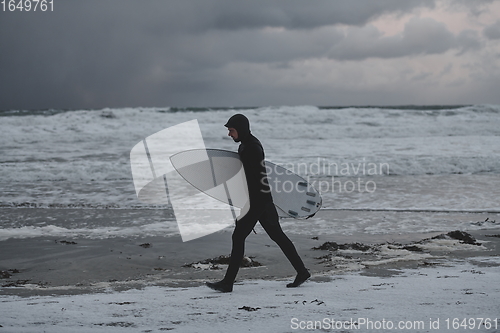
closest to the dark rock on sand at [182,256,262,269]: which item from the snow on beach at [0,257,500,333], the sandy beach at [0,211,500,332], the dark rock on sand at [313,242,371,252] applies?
the sandy beach at [0,211,500,332]

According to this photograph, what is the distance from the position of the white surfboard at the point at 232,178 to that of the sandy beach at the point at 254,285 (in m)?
0.70

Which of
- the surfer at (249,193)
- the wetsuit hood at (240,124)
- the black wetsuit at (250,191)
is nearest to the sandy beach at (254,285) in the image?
the surfer at (249,193)

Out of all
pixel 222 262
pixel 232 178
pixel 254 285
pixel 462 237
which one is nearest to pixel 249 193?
pixel 232 178

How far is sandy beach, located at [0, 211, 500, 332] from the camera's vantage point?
3096mm

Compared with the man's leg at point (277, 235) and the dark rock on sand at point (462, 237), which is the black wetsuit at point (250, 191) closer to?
the man's leg at point (277, 235)

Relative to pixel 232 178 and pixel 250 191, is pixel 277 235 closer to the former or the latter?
pixel 250 191

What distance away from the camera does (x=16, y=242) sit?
6.21 metres

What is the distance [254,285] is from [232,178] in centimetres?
99

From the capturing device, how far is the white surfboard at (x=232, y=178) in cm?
459

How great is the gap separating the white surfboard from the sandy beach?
0.70m

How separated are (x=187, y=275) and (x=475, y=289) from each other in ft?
8.66

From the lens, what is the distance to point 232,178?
178 inches

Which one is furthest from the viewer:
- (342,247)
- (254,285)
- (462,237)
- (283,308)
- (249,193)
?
(462,237)

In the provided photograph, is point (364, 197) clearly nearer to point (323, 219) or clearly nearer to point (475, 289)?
point (323, 219)
